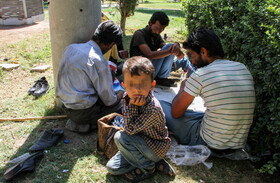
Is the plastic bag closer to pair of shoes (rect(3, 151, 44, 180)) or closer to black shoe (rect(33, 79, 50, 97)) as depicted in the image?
pair of shoes (rect(3, 151, 44, 180))

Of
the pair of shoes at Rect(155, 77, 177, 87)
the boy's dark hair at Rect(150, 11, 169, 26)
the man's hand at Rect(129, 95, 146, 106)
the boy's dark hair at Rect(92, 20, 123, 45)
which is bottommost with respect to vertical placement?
the pair of shoes at Rect(155, 77, 177, 87)

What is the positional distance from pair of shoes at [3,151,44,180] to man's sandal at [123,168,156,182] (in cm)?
102

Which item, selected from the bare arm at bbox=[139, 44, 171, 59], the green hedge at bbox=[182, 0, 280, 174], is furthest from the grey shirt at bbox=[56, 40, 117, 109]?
the green hedge at bbox=[182, 0, 280, 174]

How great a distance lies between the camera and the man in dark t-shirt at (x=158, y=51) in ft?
13.9

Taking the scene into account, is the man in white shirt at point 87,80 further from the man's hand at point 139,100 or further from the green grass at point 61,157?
the man's hand at point 139,100

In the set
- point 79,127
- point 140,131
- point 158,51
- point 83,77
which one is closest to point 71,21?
point 83,77

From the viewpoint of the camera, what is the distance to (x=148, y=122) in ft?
7.55

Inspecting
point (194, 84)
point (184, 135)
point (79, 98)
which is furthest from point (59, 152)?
point (194, 84)

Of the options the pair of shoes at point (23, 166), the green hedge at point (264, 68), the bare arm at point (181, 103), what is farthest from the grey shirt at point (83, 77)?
the green hedge at point (264, 68)

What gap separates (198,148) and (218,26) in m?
3.40

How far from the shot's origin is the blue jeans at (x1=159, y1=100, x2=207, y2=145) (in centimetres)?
290

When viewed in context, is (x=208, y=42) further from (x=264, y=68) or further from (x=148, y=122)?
(x=148, y=122)

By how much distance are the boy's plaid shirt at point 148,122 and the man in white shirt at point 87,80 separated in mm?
810

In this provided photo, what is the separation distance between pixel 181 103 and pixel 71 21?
6.63 ft
